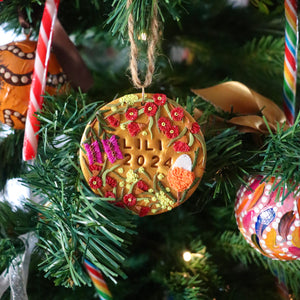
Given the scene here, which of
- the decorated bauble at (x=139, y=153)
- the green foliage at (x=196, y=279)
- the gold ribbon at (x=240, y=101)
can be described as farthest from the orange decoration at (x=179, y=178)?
the green foliage at (x=196, y=279)

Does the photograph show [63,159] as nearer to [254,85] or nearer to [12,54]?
[12,54]

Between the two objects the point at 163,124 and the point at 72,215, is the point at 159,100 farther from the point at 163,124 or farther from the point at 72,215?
the point at 72,215

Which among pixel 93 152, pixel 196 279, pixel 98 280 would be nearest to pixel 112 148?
pixel 93 152

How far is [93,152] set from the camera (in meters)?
0.35

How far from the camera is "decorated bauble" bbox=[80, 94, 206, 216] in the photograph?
35 cm

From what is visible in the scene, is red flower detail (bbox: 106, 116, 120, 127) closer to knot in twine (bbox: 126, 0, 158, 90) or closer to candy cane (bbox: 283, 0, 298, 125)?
knot in twine (bbox: 126, 0, 158, 90)

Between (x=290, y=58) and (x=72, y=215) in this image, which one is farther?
(x=290, y=58)

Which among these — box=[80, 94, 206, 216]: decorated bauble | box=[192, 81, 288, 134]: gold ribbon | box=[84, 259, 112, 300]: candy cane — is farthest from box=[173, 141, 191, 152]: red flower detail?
box=[84, 259, 112, 300]: candy cane

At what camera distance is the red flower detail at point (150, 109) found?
0.36 meters

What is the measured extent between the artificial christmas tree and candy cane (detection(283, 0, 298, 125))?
0.09 feet

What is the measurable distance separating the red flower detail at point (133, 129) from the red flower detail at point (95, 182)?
2.1 inches

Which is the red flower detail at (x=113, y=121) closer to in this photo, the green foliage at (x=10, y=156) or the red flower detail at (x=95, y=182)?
the red flower detail at (x=95, y=182)

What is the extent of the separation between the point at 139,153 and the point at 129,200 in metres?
0.05

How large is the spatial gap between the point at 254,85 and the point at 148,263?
0.38 meters
